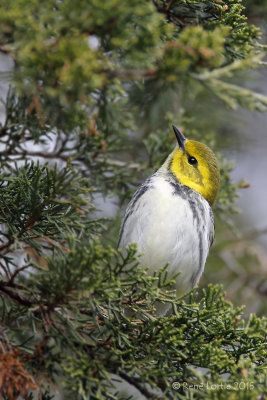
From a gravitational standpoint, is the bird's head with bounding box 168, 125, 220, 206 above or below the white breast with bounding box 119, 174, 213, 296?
above

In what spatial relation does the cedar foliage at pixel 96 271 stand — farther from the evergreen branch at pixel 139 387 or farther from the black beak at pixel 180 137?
the black beak at pixel 180 137

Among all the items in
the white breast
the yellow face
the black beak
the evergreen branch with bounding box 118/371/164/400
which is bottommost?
the evergreen branch with bounding box 118/371/164/400

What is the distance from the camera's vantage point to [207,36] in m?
2.33

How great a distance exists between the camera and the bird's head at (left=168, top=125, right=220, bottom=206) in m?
3.94

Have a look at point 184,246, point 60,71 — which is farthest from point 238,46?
point 184,246

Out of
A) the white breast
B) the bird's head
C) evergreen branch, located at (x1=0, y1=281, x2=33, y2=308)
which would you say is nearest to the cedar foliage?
evergreen branch, located at (x1=0, y1=281, x2=33, y2=308)

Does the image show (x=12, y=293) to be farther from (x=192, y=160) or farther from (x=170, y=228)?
(x=192, y=160)

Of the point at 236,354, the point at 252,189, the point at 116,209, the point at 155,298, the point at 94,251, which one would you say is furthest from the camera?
the point at 252,189

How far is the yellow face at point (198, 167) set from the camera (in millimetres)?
3945

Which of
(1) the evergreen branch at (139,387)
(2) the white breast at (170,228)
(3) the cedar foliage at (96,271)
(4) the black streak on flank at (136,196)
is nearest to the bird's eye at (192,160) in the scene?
(2) the white breast at (170,228)

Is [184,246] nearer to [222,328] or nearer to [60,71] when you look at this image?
[222,328]

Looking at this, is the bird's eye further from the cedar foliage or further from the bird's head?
the cedar foliage

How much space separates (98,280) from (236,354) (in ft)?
3.12

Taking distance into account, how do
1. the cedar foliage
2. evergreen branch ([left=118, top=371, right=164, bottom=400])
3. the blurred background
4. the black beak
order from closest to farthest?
the cedar foliage, evergreen branch ([left=118, top=371, right=164, bottom=400]), the black beak, the blurred background
